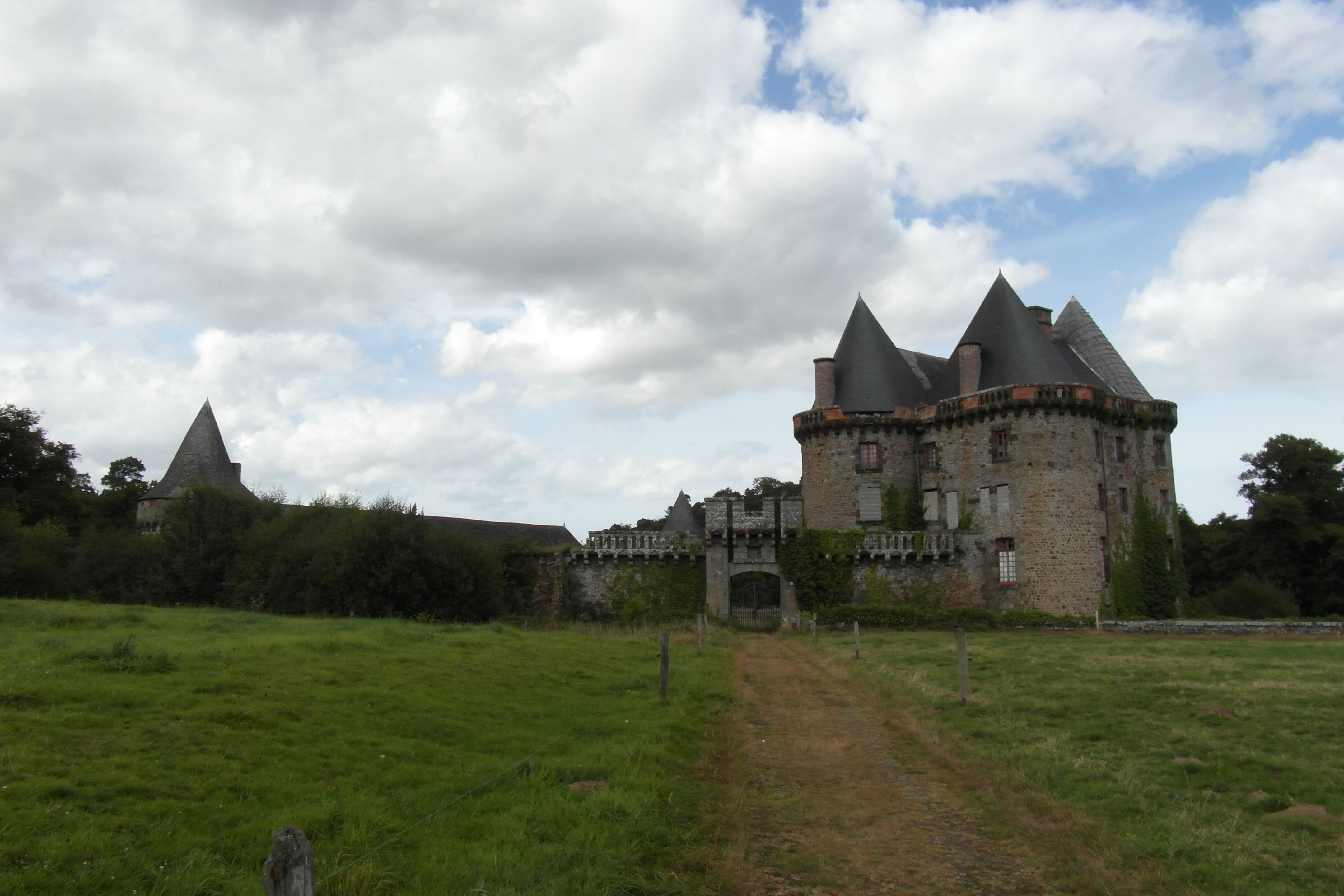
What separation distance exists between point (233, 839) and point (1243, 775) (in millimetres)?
10109

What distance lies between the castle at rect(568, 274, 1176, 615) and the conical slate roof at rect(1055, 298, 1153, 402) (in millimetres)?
94

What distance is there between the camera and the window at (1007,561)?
124ft

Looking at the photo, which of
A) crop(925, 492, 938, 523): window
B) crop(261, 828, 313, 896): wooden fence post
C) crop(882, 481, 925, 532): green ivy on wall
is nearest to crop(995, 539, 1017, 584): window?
crop(925, 492, 938, 523): window

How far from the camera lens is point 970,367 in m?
40.6

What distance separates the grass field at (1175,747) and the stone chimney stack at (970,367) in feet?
63.4

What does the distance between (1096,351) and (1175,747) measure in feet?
123

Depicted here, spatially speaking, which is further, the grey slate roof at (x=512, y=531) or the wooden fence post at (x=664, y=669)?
the grey slate roof at (x=512, y=531)

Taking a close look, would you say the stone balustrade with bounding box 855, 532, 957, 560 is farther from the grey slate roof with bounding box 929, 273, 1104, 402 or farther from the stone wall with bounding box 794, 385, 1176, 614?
the grey slate roof with bounding box 929, 273, 1104, 402

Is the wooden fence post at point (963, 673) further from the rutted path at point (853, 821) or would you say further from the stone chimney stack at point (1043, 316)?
the stone chimney stack at point (1043, 316)

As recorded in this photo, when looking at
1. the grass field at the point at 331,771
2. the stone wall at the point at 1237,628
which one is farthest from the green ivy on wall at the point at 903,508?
the grass field at the point at 331,771

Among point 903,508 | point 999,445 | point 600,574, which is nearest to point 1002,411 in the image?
point 999,445

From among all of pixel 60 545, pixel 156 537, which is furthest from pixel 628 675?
pixel 60 545

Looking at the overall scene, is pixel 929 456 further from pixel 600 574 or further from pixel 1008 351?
pixel 600 574

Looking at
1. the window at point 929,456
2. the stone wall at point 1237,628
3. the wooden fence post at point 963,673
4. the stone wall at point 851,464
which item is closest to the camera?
the wooden fence post at point 963,673
